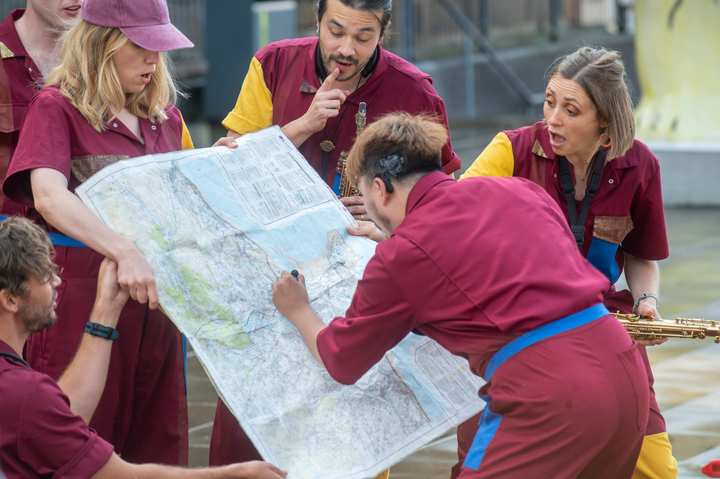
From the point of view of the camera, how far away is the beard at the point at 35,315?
231cm

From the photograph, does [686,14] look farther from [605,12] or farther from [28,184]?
[605,12]

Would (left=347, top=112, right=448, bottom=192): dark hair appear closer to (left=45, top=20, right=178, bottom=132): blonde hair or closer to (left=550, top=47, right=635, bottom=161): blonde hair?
(left=550, top=47, right=635, bottom=161): blonde hair

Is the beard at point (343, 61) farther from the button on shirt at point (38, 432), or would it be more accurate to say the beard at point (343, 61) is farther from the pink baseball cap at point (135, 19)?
the button on shirt at point (38, 432)

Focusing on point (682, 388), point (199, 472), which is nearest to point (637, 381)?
point (199, 472)

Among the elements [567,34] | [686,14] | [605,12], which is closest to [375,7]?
[686,14]

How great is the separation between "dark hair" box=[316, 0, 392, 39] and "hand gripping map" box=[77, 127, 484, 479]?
2.23 ft

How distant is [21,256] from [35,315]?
0.56 ft

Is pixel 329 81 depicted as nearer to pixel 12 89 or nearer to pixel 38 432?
pixel 12 89

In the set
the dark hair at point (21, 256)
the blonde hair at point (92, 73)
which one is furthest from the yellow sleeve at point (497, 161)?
the dark hair at point (21, 256)

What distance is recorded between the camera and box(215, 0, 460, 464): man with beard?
3209 mm

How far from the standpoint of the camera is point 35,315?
92.0 inches

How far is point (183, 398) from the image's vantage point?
305 cm

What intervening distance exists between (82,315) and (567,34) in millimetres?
20000

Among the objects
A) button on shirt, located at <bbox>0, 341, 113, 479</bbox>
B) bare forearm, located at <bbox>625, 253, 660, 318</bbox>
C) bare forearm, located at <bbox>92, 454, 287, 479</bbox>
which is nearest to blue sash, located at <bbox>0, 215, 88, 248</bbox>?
button on shirt, located at <bbox>0, 341, 113, 479</bbox>
